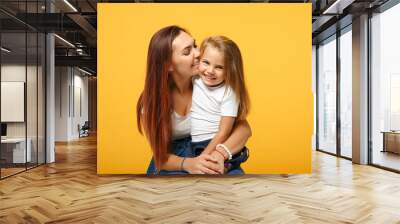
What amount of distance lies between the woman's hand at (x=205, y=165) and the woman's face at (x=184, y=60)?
1314mm

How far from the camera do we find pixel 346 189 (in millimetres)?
5727

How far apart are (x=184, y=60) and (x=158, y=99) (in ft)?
2.43

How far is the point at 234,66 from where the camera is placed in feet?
21.1

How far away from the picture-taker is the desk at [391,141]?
740cm

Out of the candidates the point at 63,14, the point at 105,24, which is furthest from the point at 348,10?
the point at 63,14

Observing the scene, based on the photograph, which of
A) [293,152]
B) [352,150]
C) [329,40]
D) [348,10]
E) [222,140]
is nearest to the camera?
[222,140]

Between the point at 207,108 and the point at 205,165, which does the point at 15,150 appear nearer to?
the point at 205,165

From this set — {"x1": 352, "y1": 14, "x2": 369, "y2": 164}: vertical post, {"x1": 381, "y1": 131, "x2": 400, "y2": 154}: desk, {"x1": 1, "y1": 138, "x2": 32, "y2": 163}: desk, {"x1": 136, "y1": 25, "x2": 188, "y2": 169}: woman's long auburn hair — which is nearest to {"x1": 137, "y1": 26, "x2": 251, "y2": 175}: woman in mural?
{"x1": 136, "y1": 25, "x2": 188, "y2": 169}: woman's long auburn hair

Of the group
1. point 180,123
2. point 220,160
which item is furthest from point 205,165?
point 180,123

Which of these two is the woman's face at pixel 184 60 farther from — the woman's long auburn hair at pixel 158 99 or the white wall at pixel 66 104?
the white wall at pixel 66 104

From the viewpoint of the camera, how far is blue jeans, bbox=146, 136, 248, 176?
6.32m

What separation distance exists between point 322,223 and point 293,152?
2789mm

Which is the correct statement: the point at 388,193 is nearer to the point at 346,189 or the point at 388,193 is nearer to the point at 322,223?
the point at 346,189

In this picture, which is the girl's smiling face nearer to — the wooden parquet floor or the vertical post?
the wooden parquet floor
